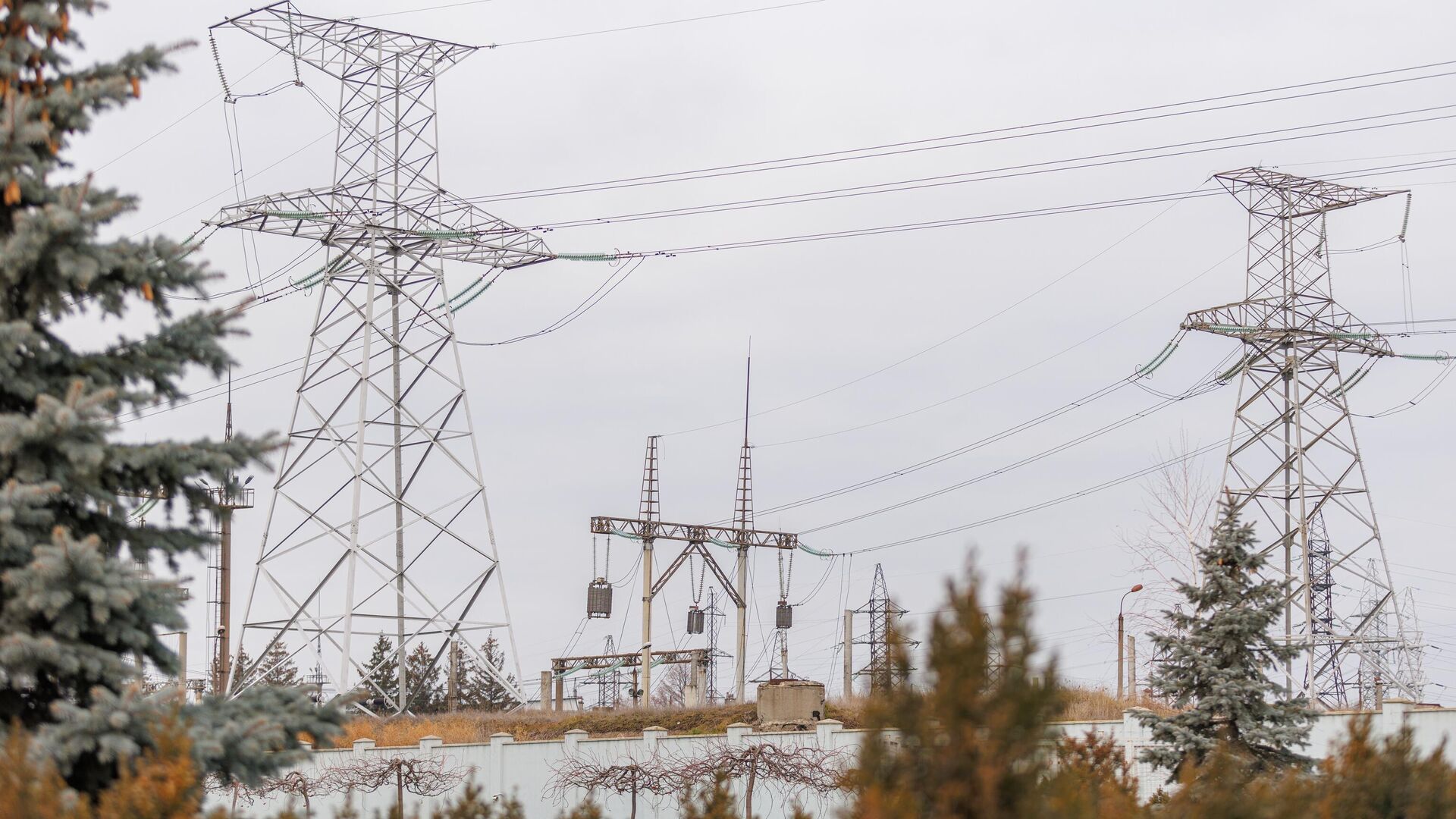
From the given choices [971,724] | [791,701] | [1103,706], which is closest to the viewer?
[971,724]

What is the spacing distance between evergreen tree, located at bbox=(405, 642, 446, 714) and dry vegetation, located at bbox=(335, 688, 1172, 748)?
0.79 m

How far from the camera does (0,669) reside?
7484 mm

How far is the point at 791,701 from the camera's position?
29547mm

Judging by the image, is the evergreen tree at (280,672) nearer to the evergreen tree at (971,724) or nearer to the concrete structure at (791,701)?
the concrete structure at (791,701)

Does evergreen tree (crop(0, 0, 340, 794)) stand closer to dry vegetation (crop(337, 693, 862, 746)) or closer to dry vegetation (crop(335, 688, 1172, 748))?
dry vegetation (crop(335, 688, 1172, 748))

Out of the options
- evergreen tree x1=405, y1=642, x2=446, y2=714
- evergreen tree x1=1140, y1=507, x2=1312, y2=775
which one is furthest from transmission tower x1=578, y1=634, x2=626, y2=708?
evergreen tree x1=1140, y1=507, x2=1312, y2=775

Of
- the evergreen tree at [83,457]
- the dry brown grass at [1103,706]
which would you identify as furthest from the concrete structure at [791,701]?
the evergreen tree at [83,457]

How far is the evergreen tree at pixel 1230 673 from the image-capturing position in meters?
12.8

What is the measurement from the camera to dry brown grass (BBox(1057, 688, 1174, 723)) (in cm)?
2559

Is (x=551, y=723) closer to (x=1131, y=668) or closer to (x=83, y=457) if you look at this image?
(x=1131, y=668)

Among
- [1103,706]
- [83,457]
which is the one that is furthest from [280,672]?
[83,457]

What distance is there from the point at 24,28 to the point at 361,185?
19455 mm

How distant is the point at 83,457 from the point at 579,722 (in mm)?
27462

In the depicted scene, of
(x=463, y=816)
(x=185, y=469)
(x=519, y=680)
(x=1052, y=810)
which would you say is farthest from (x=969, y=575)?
(x=519, y=680)
